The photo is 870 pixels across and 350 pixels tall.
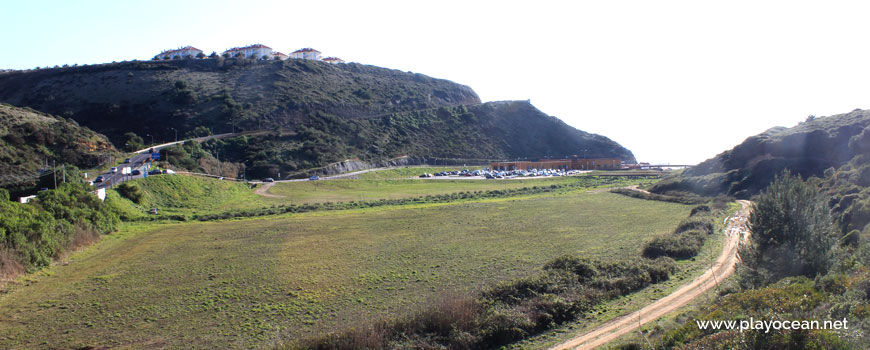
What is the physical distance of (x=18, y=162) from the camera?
4050 cm

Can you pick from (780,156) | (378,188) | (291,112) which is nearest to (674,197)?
(780,156)

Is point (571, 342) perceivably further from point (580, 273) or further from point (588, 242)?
point (588, 242)

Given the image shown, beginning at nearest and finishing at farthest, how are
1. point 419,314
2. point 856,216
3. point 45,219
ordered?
point 419,314, point 856,216, point 45,219

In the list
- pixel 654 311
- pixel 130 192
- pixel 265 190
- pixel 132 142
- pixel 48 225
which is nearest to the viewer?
pixel 654 311

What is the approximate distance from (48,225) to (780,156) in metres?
46.9

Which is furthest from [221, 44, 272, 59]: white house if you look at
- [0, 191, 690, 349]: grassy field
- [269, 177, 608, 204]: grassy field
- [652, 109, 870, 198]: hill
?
[652, 109, 870, 198]: hill

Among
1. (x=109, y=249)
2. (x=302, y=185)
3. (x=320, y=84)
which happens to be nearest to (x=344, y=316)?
(x=109, y=249)

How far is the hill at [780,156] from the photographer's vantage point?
106 feet

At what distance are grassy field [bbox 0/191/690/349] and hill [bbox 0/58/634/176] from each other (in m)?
34.9

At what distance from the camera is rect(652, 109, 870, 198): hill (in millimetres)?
32375

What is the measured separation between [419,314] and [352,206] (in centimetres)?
2570

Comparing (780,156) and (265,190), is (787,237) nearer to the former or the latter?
(780,156)

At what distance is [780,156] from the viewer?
3759 centimetres

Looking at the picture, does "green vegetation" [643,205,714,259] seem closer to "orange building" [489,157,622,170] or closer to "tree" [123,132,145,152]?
"orange building" [489,157,622,170]
